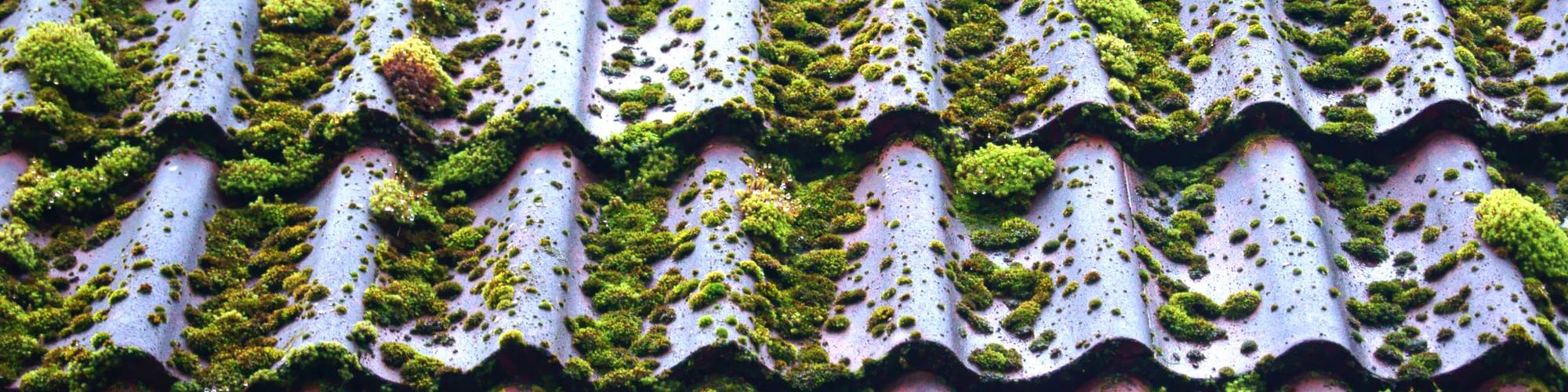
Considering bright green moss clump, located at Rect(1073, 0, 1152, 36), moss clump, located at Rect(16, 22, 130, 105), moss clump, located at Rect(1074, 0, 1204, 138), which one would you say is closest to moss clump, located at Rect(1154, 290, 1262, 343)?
moss clump, located at Rect(1074, 0, 1204, 138)

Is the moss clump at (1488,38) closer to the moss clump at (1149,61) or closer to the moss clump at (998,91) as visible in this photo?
the moss clump at (1149,61)

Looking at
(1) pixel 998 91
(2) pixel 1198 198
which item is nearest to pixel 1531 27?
(2) pixel 1198 198

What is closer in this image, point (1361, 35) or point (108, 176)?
point (108, 176)

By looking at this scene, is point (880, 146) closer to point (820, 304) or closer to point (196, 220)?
point (820, 304)

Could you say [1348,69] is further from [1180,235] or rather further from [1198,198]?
[1180,235]

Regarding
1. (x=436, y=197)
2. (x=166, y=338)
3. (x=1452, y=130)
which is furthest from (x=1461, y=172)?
(x=166, y=338)

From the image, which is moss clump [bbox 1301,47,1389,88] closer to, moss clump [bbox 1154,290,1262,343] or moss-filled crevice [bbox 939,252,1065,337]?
moss clump [bbox 1154,290,1262,343]
